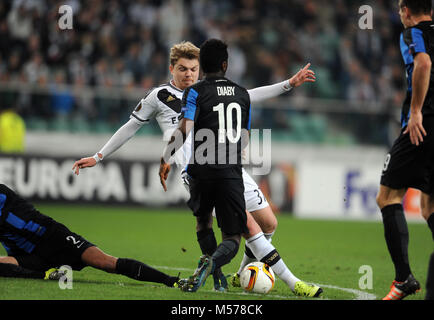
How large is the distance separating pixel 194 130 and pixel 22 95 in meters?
11.9

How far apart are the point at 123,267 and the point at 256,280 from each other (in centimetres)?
114

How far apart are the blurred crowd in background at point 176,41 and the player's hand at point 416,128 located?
12031 mm

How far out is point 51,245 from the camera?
20.6ft

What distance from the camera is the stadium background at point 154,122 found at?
52.6 feet

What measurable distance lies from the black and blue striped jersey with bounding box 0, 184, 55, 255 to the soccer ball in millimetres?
1759

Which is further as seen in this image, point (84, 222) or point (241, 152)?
point (84, 222)

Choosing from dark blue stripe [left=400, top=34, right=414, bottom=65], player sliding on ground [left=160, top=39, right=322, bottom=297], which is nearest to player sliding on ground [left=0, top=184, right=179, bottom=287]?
player sliding on ground [left=160, top=39, right=322, bottom=297]

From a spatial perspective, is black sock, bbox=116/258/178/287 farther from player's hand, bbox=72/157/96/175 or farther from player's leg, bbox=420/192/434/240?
player's leg, bbox=420/192/434/240

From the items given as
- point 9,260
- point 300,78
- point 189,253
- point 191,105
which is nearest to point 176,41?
point 189,253

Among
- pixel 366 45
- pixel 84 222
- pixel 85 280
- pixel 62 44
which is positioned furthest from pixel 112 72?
pixel 85 280
